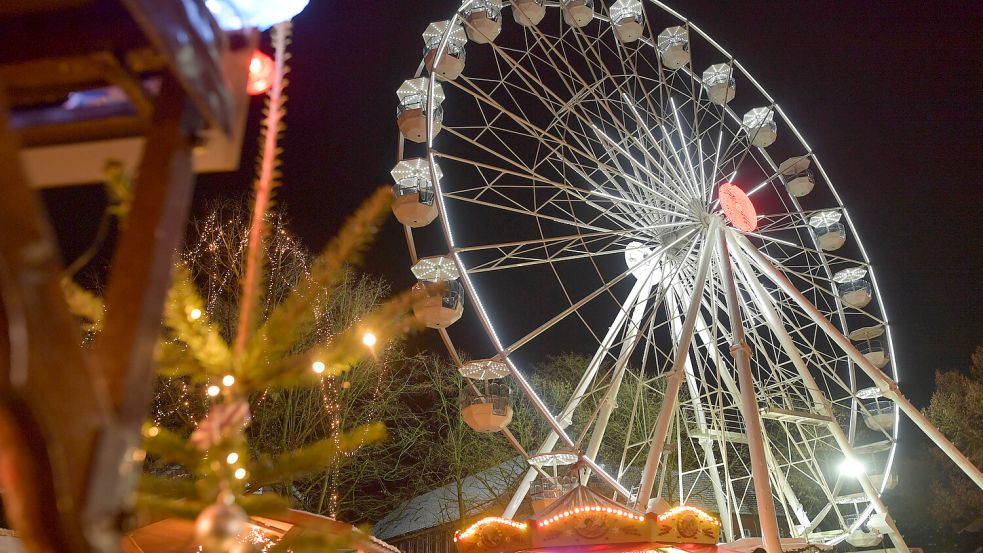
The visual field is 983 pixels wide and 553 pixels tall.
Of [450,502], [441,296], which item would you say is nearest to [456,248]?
[441,296]

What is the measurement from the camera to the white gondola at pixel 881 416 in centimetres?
1516

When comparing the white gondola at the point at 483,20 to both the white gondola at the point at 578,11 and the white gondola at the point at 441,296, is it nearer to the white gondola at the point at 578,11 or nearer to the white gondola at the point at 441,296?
the white gondola at the point at 578,11

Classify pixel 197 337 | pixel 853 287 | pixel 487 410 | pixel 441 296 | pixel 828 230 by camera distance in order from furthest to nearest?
pixel 853 287
pixel 828 230
pixel 487 410
pixel 441 296
pixel 197 337

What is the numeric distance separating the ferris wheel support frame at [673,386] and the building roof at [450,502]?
431 inches

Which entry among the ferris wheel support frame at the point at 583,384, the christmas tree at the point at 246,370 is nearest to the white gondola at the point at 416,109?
the ferris wheel support frame at the point at 583,384

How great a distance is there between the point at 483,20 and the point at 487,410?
5.86 m

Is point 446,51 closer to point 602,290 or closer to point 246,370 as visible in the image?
point 602,290

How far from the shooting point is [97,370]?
122 cm

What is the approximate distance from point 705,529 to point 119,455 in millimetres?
9263

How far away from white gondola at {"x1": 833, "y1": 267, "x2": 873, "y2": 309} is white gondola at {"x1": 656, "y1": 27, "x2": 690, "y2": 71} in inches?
202

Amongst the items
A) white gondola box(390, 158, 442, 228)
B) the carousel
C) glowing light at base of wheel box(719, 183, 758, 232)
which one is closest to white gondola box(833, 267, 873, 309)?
glowing light at base of wheel box(719, 183, 758, 232)

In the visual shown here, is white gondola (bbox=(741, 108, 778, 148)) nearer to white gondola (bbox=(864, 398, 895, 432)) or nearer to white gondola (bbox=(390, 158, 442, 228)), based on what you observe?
white gondola (bbox=(864, 398, 895, 432))

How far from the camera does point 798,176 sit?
15391 millimetres

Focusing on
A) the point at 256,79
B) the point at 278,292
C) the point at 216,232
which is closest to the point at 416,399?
the point at 278,292
